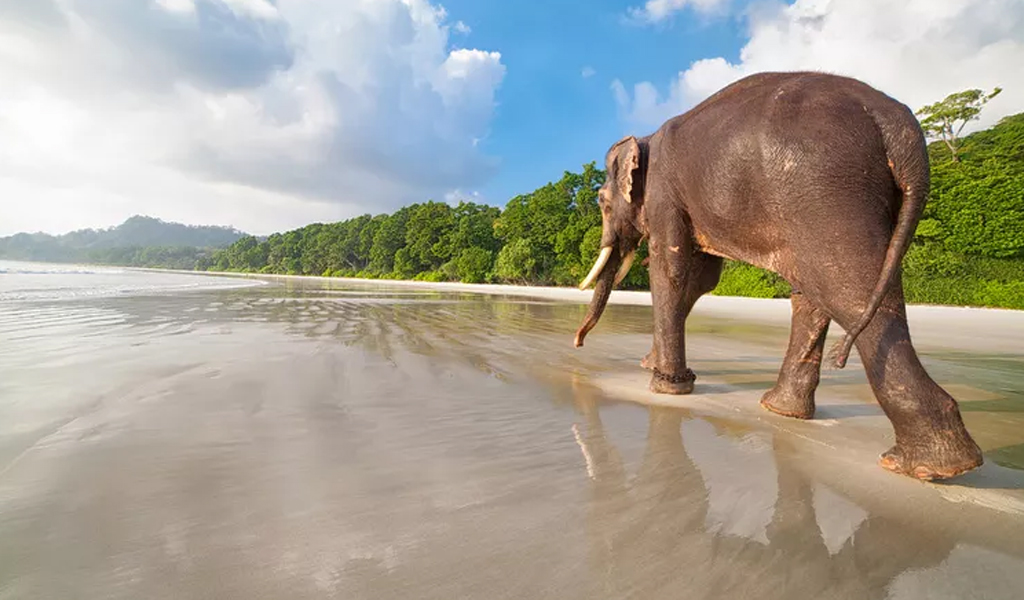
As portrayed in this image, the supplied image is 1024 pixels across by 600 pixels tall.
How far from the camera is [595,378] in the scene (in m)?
5.18

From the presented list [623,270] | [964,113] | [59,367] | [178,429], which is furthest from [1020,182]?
[59,367]

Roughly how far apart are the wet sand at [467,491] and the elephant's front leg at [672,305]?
0.23 metres

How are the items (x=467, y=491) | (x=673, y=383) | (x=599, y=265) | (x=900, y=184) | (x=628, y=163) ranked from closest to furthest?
1. (x=467, y=491)
2. (x=900, y=184)
3. (x=673, y=383)
4. (x=628, y=163)
5. (x=599, y=265)

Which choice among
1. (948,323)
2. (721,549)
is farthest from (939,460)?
(948,323)

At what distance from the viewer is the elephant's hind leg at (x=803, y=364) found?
12.2ft

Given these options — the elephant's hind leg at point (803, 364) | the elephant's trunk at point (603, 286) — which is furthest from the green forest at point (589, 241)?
the elephant's hind leg at point (803, 364)

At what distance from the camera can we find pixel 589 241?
108 ft

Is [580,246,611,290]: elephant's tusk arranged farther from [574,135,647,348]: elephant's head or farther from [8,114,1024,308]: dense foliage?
[8,114,1024,308]: dense foliage

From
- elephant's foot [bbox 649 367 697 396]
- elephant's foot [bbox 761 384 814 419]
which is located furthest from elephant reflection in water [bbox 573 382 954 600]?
elephant's foot [bbox 649 367 697 396]

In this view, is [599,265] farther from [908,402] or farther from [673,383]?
[908,402]

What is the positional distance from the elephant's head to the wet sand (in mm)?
1134

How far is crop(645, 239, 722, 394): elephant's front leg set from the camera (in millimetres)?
4066

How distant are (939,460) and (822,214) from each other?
4.71 feet

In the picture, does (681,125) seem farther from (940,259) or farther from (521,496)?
(940,259)
